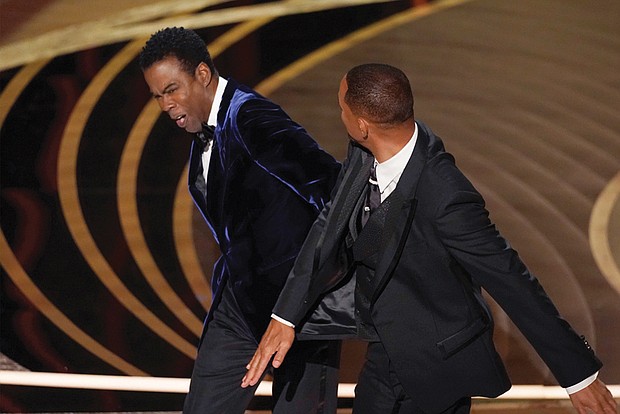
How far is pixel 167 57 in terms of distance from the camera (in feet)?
8.48

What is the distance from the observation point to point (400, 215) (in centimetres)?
208

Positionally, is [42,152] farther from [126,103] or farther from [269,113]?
[269,113]

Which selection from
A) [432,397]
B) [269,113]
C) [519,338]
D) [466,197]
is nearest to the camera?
[466,197]

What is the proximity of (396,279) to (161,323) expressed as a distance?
1.94m

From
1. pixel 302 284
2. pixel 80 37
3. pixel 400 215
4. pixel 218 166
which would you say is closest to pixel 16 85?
pixel 80 37

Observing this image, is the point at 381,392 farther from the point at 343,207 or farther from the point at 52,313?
the point at 52,313

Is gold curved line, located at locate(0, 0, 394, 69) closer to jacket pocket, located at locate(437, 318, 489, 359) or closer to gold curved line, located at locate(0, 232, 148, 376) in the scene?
gold curved line, located at locate(0, 232, 148, 376)

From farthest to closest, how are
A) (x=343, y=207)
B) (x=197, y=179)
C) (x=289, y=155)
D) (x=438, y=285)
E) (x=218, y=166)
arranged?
(x=197, y=179) < (x=218, y=166) < (x=289, y=155) < (x=343, y=207) < (x=438, y=285)

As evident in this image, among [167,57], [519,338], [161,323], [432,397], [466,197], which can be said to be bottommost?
[519,338]

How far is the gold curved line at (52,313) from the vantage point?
153 inches

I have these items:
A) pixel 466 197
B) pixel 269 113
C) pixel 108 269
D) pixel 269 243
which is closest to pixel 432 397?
pixel 466 197

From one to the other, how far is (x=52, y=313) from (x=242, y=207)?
1627 mm

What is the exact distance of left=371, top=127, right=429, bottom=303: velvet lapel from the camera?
2.07m

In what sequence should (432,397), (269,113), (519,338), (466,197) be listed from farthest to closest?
(519,338) < (269,113) < (432,397) < (466,197)
